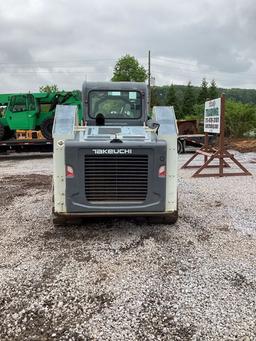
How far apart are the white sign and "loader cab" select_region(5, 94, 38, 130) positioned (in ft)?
25.7

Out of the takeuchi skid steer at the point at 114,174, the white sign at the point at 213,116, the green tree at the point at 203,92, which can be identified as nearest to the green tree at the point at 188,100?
→ the green tree at the point at 203,92

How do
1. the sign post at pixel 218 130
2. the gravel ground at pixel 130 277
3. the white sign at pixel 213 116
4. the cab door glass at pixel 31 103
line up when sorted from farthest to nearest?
1. the cab door glass at pixel 31 103
2. the white sign at pixel 213 116
3. the sign post at pixel 218 130
4. the gravel ground at pixel 130 277

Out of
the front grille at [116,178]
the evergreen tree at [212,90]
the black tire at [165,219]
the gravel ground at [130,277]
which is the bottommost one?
the gravel ground at [130,277]

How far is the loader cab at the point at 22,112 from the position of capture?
1703 centimetres

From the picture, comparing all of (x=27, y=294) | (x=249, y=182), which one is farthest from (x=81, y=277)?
(x=249, y=182)

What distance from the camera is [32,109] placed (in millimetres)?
17000

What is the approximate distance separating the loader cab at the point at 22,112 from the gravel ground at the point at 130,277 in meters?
10.3

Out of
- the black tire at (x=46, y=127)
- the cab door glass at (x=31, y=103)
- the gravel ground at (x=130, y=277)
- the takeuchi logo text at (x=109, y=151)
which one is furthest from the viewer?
the black tire at (x=46, y=127)

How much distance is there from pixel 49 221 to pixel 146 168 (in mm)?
2003

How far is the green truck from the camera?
55.9 feet

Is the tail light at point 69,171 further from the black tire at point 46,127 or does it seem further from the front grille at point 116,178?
the black tire at point 46,127

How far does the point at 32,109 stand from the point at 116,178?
40.9ft

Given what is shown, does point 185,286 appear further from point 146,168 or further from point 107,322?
point 146,168

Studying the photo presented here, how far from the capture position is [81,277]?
4297mm
